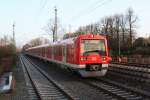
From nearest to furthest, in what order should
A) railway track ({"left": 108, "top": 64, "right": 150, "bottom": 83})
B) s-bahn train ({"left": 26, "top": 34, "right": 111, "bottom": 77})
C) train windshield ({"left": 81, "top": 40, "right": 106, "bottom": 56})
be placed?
railway track ({"left": 108, "top": 64, "right": 150, "bottom": 83}) → s-bahn train ({"left": 26, "top": 34, "right": 111, "bottom": 77}) → train windshield ({"left": 81, "top": 40, "right": 106, "bottom": 56})

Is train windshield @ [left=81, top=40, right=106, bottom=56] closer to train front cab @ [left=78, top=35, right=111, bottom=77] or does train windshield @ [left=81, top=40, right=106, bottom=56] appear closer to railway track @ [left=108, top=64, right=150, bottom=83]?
train front cab @ [left=78, top=35, right=111, bottom=77]

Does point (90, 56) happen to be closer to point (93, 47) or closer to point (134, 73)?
point (93, 47)

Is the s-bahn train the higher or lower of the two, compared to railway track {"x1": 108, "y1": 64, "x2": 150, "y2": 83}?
higher

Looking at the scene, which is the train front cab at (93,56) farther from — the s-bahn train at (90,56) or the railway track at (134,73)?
the railway track at (134,73)

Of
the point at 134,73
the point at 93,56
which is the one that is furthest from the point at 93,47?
the point at 134,73

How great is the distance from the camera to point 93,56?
20.4 m

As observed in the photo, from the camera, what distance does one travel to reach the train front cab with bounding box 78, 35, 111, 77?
795 inches

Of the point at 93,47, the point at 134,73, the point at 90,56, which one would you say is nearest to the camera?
the point at 90,56

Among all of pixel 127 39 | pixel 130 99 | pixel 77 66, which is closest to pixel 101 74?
→ pixel 77 66

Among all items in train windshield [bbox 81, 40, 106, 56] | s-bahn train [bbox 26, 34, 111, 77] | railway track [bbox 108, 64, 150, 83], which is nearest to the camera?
railway track [bbox 108, 64, 150, 83]

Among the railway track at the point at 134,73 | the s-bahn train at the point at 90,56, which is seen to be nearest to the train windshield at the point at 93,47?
the s-bahn train at the point at 90,56

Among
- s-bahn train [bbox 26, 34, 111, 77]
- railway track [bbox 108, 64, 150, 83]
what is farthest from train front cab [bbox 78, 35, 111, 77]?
railway track [bbox 108, 64, 150, 83]

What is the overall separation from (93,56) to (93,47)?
674 millimetres

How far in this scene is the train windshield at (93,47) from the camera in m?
20.6
